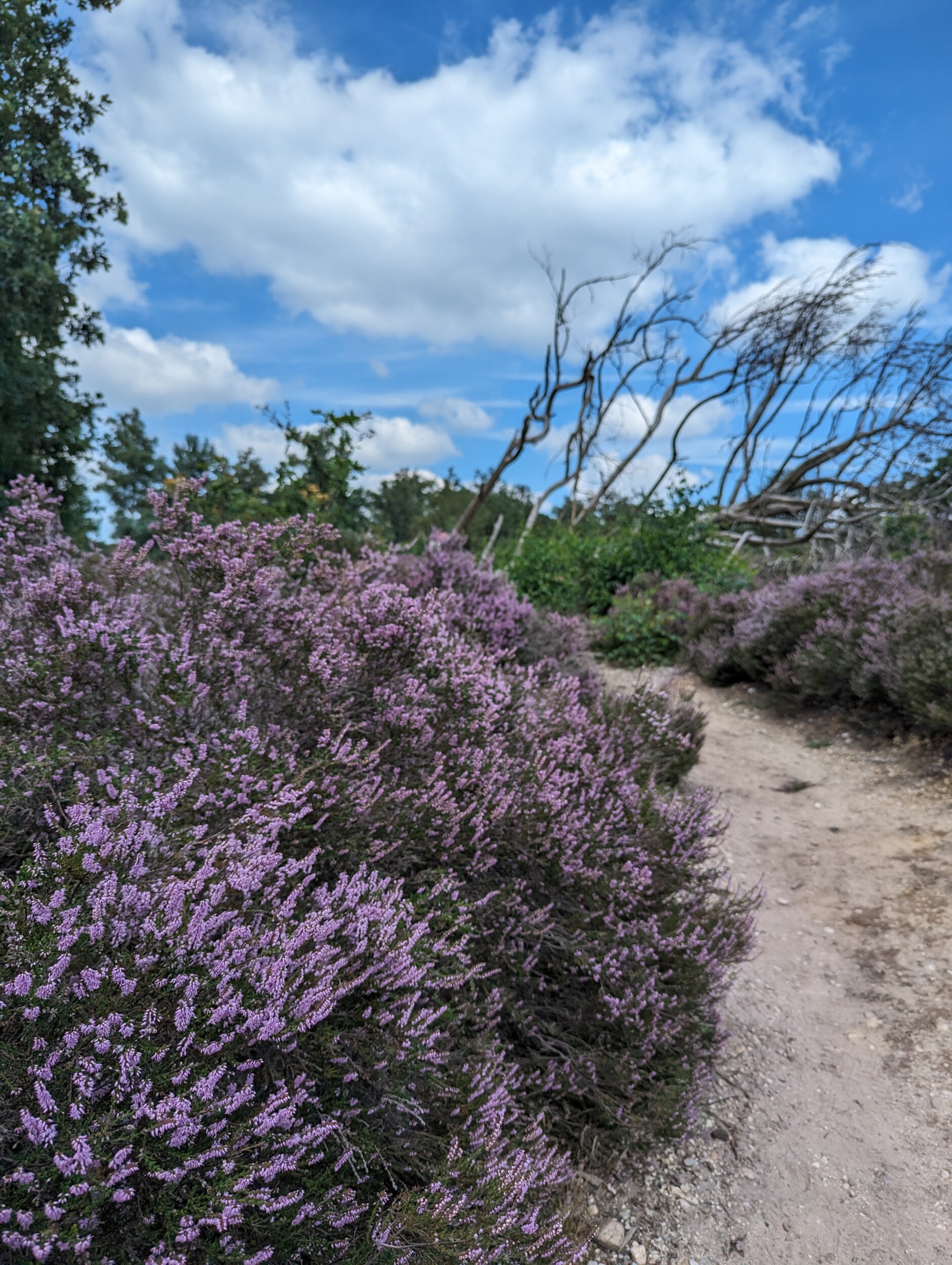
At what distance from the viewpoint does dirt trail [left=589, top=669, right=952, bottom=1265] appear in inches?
90.7

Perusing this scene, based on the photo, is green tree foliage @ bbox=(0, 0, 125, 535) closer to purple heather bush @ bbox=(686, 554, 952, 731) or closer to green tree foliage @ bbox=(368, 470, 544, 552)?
purple heather bush @ bbox=(686, 554, 952, 731)

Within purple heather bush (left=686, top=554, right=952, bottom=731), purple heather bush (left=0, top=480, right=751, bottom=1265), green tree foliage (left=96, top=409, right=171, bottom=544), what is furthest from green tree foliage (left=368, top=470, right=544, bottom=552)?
purple heather bush (left=0, top=480, right=751, bottom=1265)

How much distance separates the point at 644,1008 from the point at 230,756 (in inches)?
64.5

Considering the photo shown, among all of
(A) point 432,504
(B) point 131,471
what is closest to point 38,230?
(B) point 131,471

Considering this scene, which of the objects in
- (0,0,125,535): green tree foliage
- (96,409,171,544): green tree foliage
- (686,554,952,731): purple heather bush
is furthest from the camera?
(96,409,171,544): green tree foliage

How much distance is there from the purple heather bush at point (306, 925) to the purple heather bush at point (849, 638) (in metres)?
3.60

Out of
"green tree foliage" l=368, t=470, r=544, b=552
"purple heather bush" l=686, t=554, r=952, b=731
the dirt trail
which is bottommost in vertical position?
the dirt trail

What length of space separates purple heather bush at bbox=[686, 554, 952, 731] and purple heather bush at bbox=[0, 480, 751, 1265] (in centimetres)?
360

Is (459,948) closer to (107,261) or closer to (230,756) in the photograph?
(230,756)

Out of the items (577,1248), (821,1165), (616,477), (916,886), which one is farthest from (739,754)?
(616,477)

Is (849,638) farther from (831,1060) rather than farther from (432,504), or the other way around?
(432,504)

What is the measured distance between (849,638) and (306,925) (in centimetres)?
686

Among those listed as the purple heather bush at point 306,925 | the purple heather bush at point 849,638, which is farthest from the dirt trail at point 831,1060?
the purple heather bush at point 849,638

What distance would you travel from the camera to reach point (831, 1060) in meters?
3.17
